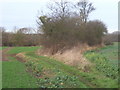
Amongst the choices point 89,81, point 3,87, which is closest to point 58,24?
point 89,81

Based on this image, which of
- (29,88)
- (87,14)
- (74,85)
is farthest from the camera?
(87,14)

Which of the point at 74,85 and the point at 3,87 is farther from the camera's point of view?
the point at 74,85

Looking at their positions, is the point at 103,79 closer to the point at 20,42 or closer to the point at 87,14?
the point at 87,14

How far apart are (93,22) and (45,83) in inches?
1356

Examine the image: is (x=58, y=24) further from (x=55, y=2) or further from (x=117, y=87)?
(x=117, y=87)

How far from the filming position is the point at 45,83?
1285 centimetres

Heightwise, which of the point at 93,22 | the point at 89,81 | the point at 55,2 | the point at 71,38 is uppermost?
the point at 55,2

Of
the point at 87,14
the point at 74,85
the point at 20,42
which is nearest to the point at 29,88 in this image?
the point at 74,85

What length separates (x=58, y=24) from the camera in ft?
129

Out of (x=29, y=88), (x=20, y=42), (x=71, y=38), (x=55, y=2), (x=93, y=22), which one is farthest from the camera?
(x=20, y=42)

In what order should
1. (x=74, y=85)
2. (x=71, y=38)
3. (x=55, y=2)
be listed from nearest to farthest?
(x=74, y=85)
(x=71, y=38)
(x=55, y=2)

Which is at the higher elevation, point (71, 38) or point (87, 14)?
point (87, 14)

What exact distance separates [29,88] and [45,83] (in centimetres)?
172

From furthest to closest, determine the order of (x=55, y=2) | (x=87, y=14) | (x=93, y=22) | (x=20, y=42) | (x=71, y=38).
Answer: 1. (x=20, y=42)
2. (x=87, y=14)
3. (x=55, y=2)
4. (x=93, y=22)
5. (x=71, y=38)
